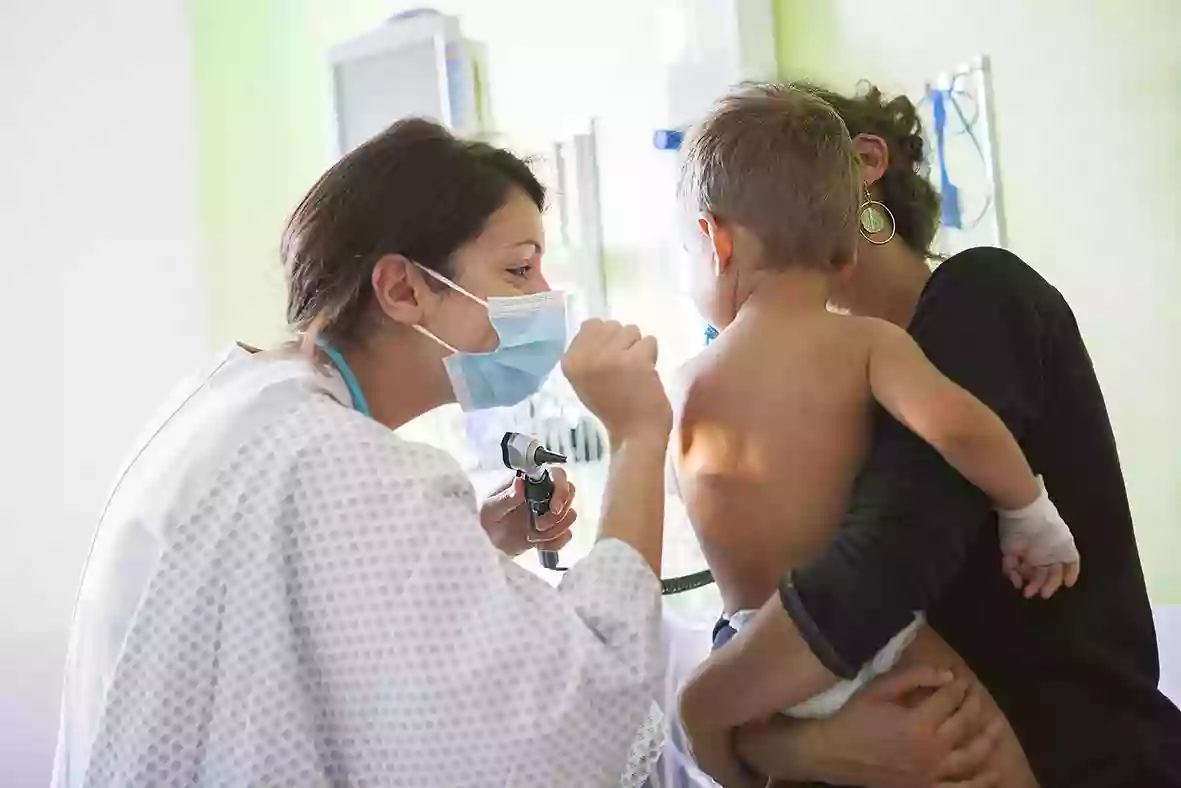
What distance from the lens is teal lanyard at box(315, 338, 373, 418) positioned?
1.05 meters

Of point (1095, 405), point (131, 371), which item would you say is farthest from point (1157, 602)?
point (131, 371)

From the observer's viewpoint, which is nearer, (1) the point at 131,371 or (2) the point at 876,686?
(2) the point at 876,686

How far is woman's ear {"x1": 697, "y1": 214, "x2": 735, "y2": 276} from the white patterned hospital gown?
39 centimetres

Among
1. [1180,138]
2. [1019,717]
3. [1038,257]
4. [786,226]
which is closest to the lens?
[1019,717]

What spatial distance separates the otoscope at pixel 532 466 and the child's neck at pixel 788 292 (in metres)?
0.30

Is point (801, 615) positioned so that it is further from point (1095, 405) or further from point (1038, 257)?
point (1038, 257)

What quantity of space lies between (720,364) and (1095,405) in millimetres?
348

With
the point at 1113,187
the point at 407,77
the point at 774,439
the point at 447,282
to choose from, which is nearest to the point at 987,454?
the point at 774,439

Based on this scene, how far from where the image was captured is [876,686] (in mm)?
968

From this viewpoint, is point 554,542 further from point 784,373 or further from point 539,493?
point 784,373

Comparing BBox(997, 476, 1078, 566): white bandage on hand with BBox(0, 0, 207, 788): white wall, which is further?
BBox(0, 0, 207, 788): white wall

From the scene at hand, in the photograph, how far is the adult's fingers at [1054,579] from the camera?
37.1 inches

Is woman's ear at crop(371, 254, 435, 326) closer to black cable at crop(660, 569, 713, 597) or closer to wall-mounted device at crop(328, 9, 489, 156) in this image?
black cable at crop(660, 569, 713, 597)

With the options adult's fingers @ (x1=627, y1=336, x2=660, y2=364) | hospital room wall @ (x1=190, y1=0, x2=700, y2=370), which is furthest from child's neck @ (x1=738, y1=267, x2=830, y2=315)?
hospital room wall @ (x1=190, y1=0, x2=700, y2=370)
